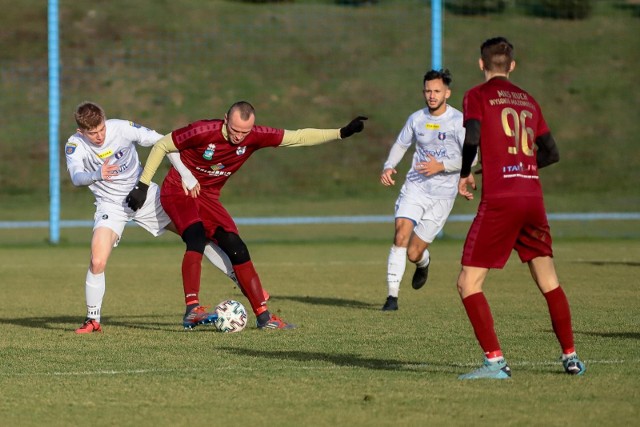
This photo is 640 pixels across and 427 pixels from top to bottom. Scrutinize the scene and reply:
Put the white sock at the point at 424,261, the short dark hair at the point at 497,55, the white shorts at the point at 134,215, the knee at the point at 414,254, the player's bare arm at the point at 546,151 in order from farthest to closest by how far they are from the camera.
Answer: the white sock at the point at 424,261 → the knee at the point at 414,254 → the white shorts at the point at 134,215 → the player's bare arm at the point at 546,151 → the short dark hair at the point at 497,55

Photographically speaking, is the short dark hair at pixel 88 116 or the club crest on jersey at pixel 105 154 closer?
the short dark hair at pixel 88 116

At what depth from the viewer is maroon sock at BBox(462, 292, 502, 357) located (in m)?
7.31

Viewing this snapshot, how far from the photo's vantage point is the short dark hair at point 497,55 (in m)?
7.37

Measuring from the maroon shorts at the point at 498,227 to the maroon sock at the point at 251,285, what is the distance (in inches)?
121

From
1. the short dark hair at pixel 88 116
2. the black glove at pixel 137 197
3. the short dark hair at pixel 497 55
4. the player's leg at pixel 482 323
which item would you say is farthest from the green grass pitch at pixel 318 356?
the short dark hair at pixel 497 55

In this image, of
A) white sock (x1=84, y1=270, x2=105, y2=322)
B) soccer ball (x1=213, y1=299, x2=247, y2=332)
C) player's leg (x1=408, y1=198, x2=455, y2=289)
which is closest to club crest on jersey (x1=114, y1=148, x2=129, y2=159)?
white sock (x1=84, y1=270, x2=105, y2=322)

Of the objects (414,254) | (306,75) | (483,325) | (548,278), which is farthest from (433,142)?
(306,75)

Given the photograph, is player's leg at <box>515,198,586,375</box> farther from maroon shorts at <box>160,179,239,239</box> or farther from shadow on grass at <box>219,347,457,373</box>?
maroon shorts at <box>160,179,239,239</box>

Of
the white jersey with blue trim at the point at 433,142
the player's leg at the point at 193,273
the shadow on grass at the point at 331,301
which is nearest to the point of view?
the player's leg at the point at 193,273

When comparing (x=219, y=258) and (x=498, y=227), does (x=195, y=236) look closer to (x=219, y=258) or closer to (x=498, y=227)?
(x=219, y=258)

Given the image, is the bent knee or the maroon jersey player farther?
the bent knee

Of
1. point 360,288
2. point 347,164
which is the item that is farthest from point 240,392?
point 347,164

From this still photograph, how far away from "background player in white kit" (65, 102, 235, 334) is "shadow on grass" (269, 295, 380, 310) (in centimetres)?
159

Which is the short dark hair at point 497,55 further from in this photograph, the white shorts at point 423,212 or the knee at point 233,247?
the white shorts at point 423,212
